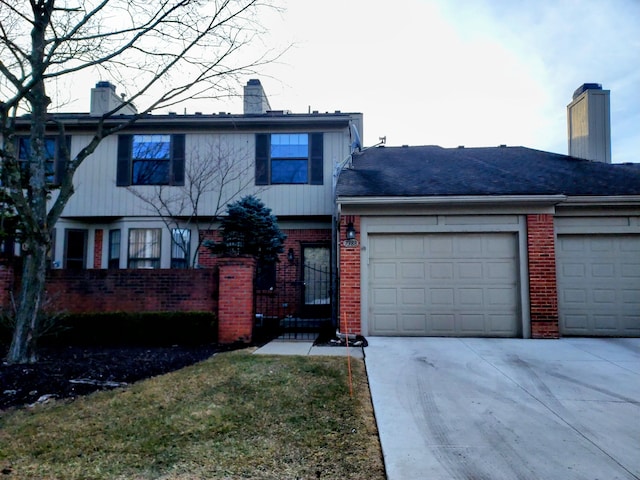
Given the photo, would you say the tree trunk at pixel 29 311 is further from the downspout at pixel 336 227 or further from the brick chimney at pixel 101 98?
the brick chimney at pixel 101 98

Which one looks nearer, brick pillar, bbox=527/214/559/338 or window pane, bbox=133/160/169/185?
brick pillar, bbox=527/214/559/338

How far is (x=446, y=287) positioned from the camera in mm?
8133

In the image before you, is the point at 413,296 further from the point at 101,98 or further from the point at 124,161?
the point at 101,98

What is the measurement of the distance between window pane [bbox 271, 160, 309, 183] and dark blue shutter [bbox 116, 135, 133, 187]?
4393 millimetres

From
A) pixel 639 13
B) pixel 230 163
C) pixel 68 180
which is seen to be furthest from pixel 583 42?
pixel 68 180

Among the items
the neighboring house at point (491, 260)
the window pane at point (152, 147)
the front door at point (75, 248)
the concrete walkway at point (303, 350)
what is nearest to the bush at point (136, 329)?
the concrete walkway at point (303, 350)

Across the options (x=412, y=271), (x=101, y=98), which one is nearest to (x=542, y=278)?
(x=412, y=271)

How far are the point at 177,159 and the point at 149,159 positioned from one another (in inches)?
35.0

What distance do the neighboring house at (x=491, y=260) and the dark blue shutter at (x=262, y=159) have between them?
4243mm

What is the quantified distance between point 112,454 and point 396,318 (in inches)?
230

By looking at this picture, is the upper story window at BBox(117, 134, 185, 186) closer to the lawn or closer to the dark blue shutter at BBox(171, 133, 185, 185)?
the dark blue shutter at BBox(171, 133, 185, 185)

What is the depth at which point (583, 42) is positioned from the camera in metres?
8.25

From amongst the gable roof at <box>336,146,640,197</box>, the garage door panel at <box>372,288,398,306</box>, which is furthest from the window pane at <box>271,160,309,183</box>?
the garage door panel at <box>372,288,398,306</box>

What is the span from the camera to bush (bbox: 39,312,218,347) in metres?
7.89
